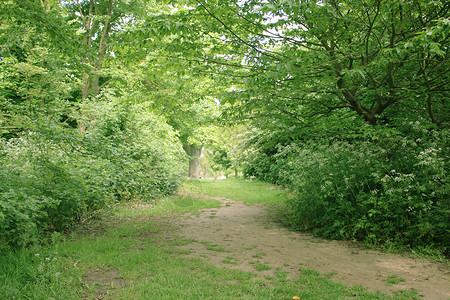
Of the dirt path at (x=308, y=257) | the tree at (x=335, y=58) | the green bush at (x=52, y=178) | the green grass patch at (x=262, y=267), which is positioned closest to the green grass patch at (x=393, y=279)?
the dirt path at (x=308, y=257)

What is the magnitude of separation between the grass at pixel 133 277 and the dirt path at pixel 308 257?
243 mm

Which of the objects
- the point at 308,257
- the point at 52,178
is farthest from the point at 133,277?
the point at 52,178

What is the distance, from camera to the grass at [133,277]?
343 cm

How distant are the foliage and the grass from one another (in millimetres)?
2062

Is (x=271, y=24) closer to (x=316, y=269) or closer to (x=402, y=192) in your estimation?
(x=402, y=192)

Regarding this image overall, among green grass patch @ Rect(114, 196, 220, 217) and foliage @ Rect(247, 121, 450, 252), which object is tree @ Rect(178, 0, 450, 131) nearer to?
A: foliage @ Rect(247, 121, 450, 252)

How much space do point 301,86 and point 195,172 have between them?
1890 cm

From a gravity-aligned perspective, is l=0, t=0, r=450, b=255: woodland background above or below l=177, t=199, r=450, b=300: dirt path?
above

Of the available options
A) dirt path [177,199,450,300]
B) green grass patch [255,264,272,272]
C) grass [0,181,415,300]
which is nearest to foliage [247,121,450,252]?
dirt path [177,199,450,300]

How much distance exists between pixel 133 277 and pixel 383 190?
15.7 feet

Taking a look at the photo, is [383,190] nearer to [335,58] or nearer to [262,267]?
[335,58]

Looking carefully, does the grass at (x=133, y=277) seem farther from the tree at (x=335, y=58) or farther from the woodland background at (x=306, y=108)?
the tree at (x=335, y=58)

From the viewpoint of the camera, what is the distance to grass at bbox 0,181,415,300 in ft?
11.2

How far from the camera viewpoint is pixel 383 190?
5.74 metres
